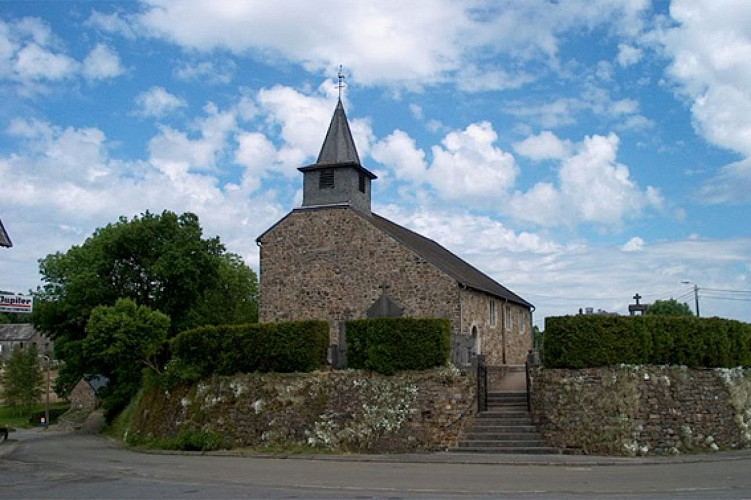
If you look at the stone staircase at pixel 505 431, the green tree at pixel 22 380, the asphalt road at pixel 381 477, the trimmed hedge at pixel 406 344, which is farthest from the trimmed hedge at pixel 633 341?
the green tree at pixel 22 380

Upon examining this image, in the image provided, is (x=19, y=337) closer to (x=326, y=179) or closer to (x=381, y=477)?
(x=326, y=179)

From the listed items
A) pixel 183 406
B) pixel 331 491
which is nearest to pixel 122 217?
pixel 183 406

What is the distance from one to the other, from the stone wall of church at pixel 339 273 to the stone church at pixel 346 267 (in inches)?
1.5

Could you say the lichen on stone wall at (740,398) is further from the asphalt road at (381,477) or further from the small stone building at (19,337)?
the small stone building at (19,337)

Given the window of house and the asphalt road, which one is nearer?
the asphalt road

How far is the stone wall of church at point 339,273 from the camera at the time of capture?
28375 mm

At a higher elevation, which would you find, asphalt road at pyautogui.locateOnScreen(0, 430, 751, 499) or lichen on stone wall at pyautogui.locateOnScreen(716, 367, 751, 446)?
lichen on stone wall at pyautogui.locateOnScreen(716, 367, 751, 446)

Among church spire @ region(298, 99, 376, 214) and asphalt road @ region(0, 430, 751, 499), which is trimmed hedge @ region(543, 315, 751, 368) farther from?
church spire @ region(298, 99, 376, 214)

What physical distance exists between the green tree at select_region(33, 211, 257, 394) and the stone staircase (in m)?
20.2

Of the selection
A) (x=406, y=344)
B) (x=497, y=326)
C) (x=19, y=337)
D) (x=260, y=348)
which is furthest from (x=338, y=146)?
(x=19, y=337)

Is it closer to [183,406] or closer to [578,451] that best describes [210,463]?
[183,406]

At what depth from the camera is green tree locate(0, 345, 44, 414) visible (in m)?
57.8

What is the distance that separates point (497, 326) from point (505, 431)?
15.0 metres

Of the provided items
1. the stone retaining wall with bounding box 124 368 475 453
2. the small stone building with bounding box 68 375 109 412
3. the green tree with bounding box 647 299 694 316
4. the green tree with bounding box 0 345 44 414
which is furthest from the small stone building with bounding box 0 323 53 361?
the stone retaining wall with bounding box 124 368 475 453
